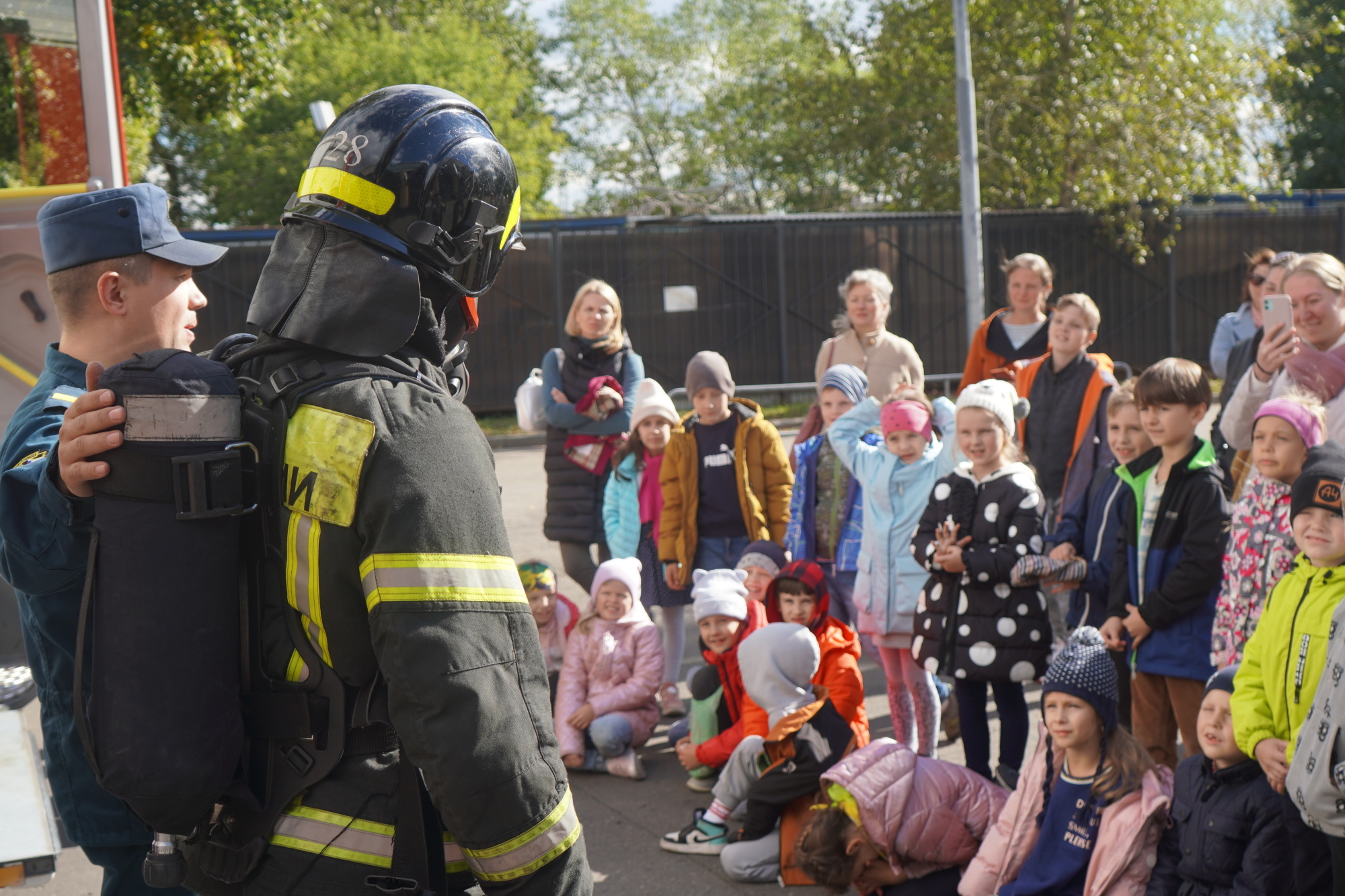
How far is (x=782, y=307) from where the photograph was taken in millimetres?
20031

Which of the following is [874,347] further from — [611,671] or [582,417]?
[611,671]

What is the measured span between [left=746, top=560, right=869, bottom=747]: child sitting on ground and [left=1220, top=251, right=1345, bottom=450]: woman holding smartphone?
1.84m

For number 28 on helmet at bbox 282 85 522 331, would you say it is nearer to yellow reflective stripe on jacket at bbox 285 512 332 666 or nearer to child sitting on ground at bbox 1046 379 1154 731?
yellow reflective stripe on jacket at bbox 285 512 332 666

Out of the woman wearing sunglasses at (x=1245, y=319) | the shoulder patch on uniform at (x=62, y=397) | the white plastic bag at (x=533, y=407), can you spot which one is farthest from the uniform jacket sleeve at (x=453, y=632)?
the woman wearing sunglasses at (x=1245, y=319)

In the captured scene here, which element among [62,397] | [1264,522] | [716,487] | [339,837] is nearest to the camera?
[339,837]

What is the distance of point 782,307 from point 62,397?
17.9 metres

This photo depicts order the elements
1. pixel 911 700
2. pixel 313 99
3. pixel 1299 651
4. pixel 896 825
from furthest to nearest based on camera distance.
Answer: pixel 313 99 < pixel 911 700 < pixel 896 825 < pixel 1299 651

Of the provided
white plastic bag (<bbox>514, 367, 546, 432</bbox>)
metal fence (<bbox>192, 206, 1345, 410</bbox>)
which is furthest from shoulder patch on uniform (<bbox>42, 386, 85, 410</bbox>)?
metal fence (<bbox>192, 206, 1345, 410</bbox>)

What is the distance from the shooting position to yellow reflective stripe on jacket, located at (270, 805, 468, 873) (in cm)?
182

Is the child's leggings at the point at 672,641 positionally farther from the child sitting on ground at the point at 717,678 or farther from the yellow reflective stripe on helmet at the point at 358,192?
the yellow reflective stripe on helmet at the point at 358,192

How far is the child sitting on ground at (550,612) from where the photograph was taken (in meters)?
5.92

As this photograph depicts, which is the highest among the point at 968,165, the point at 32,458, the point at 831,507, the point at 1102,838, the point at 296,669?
the point at 968,165

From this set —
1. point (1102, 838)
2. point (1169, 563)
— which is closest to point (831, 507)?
point (1169, 563)

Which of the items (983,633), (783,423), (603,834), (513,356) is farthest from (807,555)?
(513,356)
